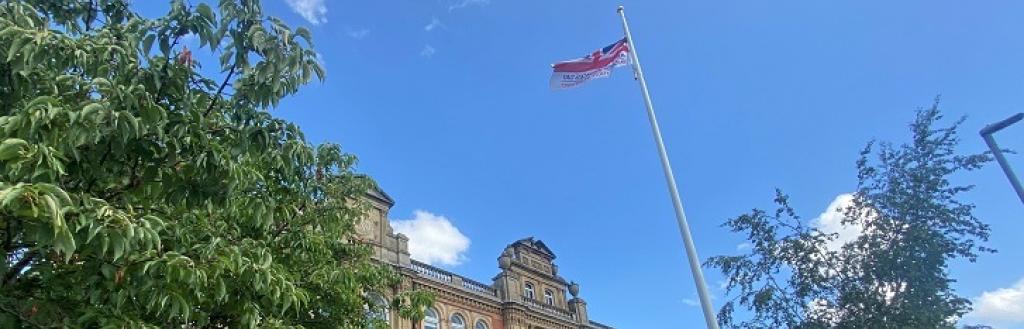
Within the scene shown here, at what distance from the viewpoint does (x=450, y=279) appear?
28250 millimetres

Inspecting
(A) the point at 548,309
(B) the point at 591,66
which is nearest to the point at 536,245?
(A) the point at 548,309

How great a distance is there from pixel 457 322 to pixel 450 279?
180cm

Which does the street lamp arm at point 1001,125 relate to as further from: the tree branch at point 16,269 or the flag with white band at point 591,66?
the tree branch at point 16,269

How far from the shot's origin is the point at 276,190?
7527 mm

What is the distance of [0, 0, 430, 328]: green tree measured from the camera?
414 cm

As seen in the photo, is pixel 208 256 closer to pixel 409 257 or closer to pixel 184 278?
pixel 184 278

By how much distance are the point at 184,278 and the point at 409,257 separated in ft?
72.9

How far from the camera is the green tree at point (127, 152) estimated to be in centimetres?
414

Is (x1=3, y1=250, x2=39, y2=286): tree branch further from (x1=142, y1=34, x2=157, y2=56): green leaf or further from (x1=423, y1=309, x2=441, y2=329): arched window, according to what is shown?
(x1=423, y1=309, x2=441, y2=329): arched window

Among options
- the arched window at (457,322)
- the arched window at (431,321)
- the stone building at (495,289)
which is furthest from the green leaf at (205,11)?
the arched window at (457,322)

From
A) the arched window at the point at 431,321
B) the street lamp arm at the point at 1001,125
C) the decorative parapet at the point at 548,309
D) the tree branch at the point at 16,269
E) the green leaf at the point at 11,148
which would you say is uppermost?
the decorative parapet at the point at 548,309

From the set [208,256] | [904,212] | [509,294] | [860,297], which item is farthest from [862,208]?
[208,256]

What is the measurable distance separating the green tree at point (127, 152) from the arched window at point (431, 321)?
802 inches

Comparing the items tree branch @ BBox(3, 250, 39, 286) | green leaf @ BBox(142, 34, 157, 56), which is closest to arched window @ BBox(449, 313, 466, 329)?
tree branch @ BBox(3, 250, 39, 286)
